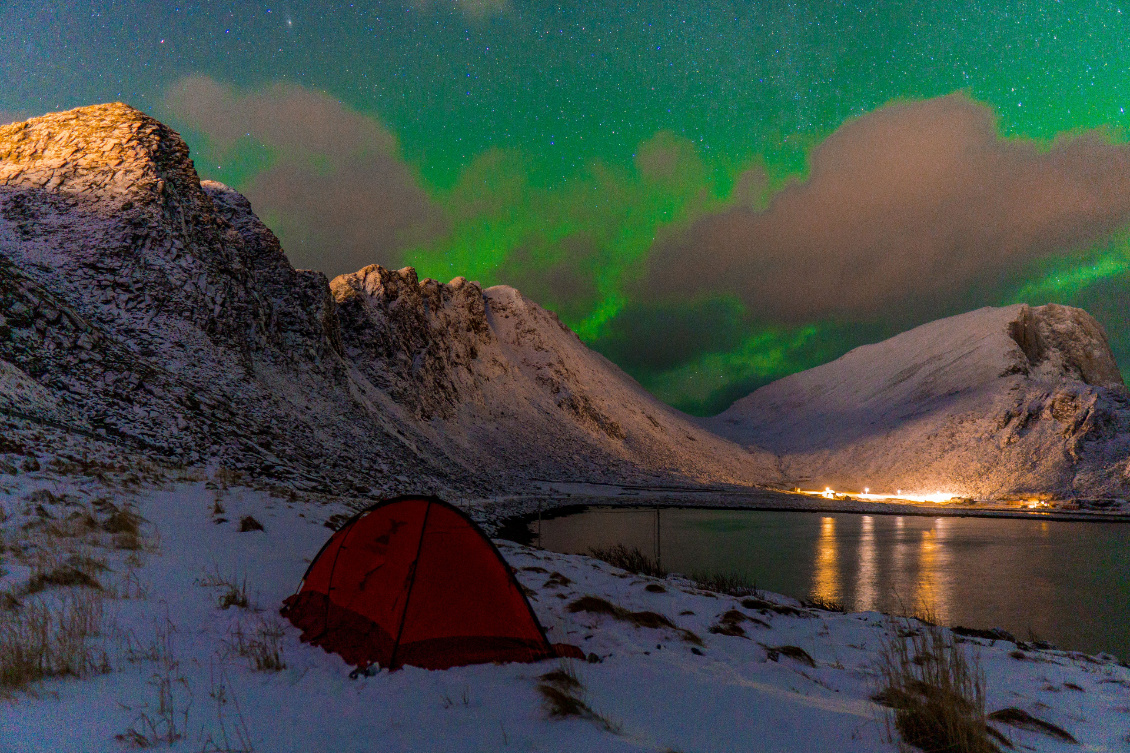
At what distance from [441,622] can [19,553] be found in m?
6.37

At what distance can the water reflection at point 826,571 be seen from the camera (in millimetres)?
19530

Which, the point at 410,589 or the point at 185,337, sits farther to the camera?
the point at 185,337

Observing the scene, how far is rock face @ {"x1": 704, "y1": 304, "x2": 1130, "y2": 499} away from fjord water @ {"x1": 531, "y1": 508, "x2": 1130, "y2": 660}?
2741 cm

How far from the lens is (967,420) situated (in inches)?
3593

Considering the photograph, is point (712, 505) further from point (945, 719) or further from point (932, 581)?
point (945, 719)

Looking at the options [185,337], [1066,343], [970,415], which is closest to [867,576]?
[185,337]

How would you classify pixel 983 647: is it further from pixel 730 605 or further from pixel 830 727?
pixel 830 727

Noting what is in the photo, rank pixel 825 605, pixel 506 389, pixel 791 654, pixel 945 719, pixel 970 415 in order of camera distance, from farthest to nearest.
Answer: pixel 506 389 < pixel 970 415 < pixel 825 605 < pixel 791 654 < pixel 945 719

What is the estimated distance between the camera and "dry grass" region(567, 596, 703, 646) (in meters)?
8.19

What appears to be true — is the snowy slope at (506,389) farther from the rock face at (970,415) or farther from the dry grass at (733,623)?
the dry grass at (733,623)

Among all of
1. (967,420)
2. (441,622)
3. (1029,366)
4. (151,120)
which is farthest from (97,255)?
(1029,366)

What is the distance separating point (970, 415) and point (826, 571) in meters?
89.5

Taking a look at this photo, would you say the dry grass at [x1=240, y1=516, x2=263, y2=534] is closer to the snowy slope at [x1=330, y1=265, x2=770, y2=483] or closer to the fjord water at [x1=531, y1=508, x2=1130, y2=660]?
the fjord water at [x1=531, y1=508, x2=1130, y2=660]

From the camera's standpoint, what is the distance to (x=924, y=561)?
29.3 m
